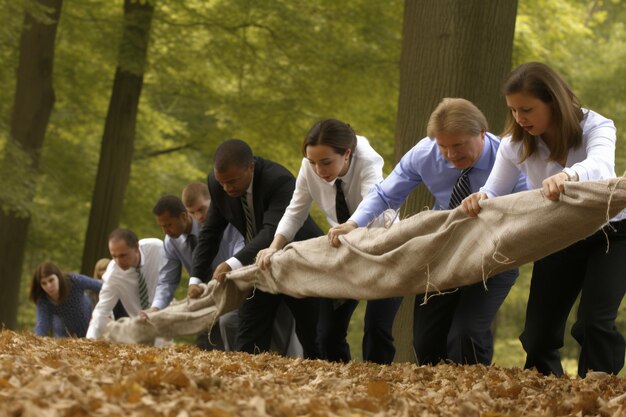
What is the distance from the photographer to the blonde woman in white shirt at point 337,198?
787 centimetres

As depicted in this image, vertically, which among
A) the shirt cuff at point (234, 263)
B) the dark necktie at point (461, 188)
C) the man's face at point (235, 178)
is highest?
the dark necktie at point (461, 188)

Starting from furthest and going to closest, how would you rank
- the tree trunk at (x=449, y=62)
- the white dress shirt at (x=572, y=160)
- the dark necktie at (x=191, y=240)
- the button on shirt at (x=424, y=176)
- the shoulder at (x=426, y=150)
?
the dark necktie at (x=191, y=240) < the tree trunk at (x=449, y=62) < the shoulder at (x=426, y=150) < the button on shirt at (x=424, y=176) < the white dress shirt at (x=572, y=160)

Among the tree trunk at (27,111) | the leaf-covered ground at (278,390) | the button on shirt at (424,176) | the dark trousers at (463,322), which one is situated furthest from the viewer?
the tree trunk at (27,111)

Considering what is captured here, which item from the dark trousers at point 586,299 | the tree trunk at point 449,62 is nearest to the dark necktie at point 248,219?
the tree trunk at point 449,62

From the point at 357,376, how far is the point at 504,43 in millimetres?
4617

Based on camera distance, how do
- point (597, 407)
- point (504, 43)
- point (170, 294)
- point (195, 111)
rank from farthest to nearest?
point (195, 111) → point (170, 294) → point (504, 43) → point (597, 407)

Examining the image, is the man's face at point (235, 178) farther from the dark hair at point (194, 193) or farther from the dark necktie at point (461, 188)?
the dark necktie at point (461, 188)

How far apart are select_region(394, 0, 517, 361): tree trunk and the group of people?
147cm

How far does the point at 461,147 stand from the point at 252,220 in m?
2.69

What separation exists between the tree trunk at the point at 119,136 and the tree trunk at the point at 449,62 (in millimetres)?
9233

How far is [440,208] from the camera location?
24.8 ft

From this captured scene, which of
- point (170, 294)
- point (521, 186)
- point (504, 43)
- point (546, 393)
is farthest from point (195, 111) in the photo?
point (546, 393)

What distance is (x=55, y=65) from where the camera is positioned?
20.3 metres

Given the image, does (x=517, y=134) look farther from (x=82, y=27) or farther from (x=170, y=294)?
(x=82, y=27)
